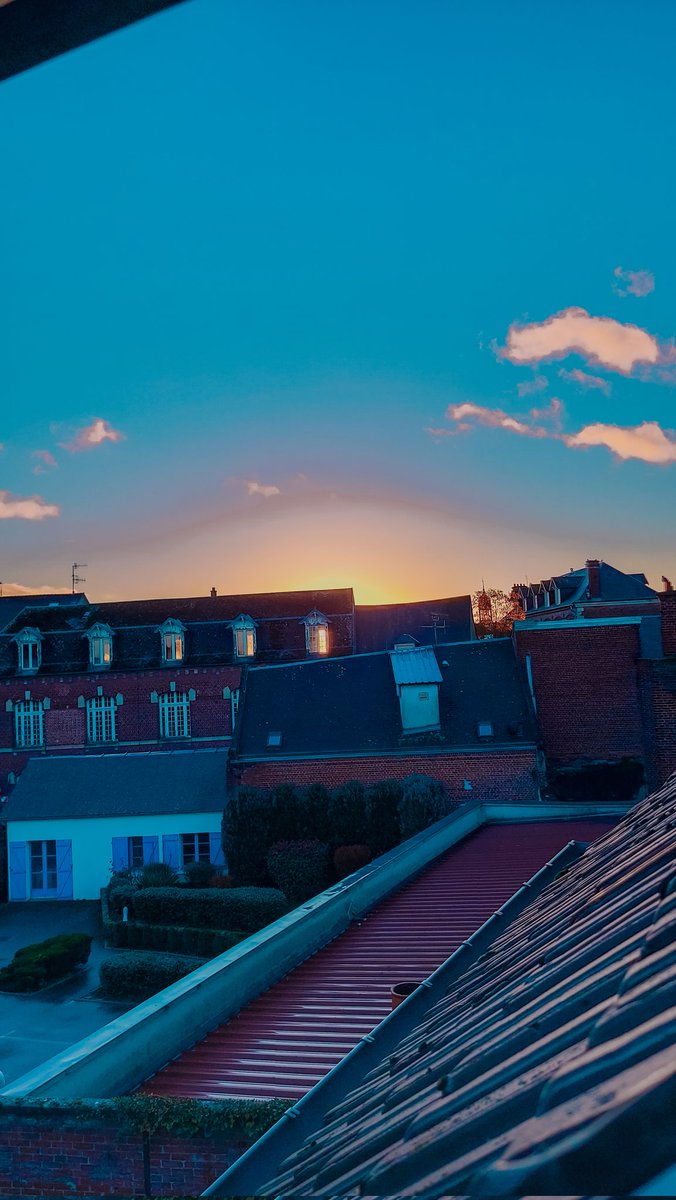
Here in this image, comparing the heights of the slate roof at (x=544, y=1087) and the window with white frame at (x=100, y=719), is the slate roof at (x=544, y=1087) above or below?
below

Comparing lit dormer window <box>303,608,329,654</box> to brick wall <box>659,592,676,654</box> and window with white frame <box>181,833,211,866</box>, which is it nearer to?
window with white frame <box>181,833,211,866</box>

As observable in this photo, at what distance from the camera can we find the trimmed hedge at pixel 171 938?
16.9 metres

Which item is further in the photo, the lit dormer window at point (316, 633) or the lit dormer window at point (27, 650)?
the lit dormer window at point (316, 633)

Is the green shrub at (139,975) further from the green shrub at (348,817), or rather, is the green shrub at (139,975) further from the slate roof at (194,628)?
the slate roof at (194,628)

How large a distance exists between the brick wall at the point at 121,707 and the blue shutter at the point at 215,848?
31.4ft

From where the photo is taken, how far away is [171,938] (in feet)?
57.8

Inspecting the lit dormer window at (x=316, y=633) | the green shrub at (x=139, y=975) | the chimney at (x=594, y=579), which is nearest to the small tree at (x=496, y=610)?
the chimney at (x=594, y=579)

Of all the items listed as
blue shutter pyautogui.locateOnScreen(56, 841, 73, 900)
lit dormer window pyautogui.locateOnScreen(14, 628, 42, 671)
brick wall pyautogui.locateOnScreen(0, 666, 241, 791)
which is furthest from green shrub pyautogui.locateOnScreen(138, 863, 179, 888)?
lit dormer window pyautogui.locateOnScreen(14, 628, 42, 671)

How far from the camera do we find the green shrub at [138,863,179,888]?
65.7 feet

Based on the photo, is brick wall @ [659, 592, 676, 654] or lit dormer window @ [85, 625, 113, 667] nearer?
brick wall @ [659, 592, 676, 654]

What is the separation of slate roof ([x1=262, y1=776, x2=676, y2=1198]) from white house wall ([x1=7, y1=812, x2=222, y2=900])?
2082cm

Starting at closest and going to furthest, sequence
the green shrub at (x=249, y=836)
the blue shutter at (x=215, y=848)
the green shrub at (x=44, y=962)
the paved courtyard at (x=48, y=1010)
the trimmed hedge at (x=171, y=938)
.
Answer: the paved courtyard at (x=48, y=1010), the green shrub at (x=44, y=962), the trimmed hedge at (x=171, y=938), the green shrub at (x=249, y=836), the blue shutter at (x=215, y=848)

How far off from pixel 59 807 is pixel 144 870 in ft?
14.2

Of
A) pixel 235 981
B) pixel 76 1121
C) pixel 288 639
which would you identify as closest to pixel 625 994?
pixel 76 1121
